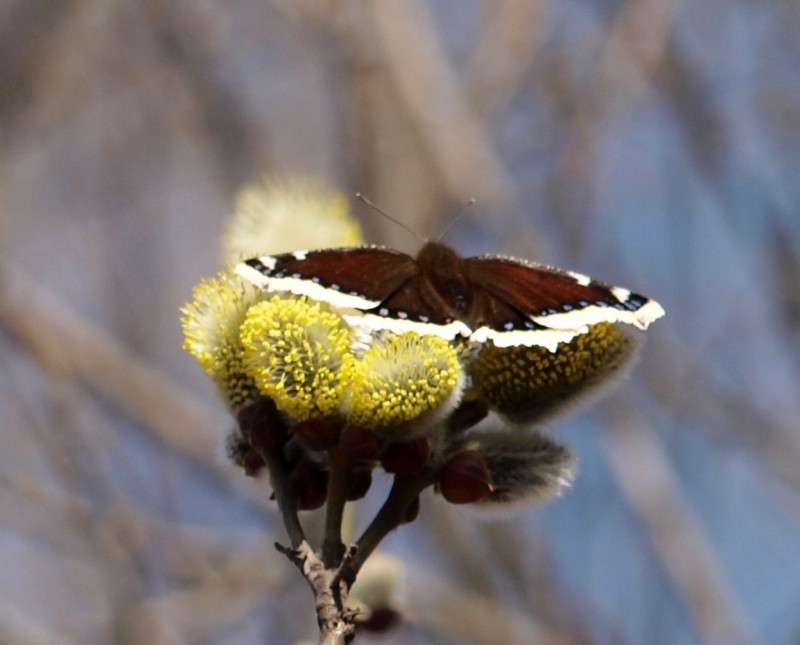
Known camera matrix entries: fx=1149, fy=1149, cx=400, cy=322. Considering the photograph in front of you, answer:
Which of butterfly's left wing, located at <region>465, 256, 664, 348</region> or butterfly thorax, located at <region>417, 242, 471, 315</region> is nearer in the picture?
butterfly's left wing, located at <region>465, 256, 664, 348</region>

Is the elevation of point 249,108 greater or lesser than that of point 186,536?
greater

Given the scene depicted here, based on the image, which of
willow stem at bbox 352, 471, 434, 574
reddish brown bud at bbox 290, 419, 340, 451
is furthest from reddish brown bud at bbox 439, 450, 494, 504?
reddish brown bud at bbox 290, 419, 340, 451

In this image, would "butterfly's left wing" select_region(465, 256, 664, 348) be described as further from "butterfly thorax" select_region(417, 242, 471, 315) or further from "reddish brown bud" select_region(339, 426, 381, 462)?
"reddish brown bud" select_region(339, 426, 381, 462)

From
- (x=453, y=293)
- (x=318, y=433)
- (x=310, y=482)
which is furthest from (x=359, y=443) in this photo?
(x=453, y=293)

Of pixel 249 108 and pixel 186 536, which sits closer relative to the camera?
pixel 186 536

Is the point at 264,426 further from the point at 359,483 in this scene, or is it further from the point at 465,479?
the point at 465,479

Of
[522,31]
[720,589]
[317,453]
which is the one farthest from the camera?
[522,31]

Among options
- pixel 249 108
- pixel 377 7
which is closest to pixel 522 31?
pixel 377 7

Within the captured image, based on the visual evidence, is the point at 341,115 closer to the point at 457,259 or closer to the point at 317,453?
the point at 457,259
